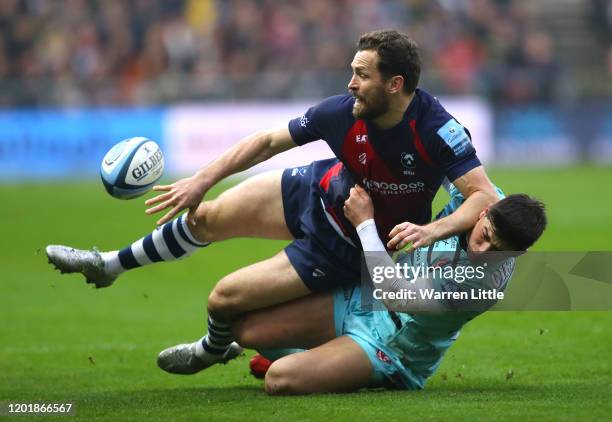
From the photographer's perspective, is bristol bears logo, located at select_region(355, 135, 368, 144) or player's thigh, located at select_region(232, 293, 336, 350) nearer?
bristol bears logo, located at select_region(355, 135, 368, 144)

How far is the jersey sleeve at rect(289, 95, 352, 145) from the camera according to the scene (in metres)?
7.03

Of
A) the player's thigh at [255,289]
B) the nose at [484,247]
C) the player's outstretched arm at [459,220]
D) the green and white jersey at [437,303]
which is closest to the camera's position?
the player's outstretched arm at [459,220]

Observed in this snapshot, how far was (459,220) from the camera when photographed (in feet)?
20.9

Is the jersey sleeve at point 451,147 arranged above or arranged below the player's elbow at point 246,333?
above

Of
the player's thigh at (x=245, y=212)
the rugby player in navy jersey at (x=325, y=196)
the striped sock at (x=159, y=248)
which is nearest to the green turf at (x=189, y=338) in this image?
the rugby player in navy jersey at (x=325, y=196)

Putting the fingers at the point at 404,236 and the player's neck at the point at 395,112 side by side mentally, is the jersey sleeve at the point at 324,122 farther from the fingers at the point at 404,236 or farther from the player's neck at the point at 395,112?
the fingers at the point at 404,236

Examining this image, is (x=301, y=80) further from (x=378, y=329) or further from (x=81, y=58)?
(x=378, y=329)

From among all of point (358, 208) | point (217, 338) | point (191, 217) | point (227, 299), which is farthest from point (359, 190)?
point (217, 338)

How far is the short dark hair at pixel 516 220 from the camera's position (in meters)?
6.16

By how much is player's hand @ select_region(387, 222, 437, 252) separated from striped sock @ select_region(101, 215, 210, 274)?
1688mm

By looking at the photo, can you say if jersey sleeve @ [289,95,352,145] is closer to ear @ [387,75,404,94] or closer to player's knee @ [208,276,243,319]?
ear @ [387,75,404,94]

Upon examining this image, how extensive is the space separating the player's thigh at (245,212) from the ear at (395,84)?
3.60 ft

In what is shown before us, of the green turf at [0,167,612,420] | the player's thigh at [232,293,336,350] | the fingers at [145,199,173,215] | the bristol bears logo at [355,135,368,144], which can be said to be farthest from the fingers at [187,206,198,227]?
the bristol bears logo at [355,135,368,144]

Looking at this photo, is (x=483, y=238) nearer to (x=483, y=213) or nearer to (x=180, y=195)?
(x=483, y=213)
